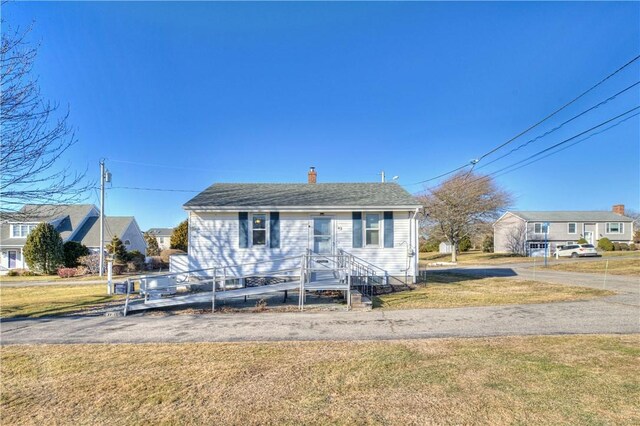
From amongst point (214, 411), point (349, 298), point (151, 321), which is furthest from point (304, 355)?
point (151, 321)

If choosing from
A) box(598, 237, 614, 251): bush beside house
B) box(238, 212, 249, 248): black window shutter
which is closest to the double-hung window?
box(598, 237, 614, 251): bush beside house

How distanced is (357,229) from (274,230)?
334 cm

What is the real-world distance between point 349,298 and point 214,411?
5.98m

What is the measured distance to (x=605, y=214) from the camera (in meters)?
44.6

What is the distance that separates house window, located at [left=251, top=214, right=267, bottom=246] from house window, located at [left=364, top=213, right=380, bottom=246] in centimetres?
408

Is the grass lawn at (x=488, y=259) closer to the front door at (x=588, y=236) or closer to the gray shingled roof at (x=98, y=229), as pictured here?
the front door at (x=588, y=236)

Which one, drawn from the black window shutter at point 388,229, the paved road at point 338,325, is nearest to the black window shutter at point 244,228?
the paved road at point 338,325

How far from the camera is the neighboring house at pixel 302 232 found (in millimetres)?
13773

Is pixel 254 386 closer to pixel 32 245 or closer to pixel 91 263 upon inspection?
pixel 91 263

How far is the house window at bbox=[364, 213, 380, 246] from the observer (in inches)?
549

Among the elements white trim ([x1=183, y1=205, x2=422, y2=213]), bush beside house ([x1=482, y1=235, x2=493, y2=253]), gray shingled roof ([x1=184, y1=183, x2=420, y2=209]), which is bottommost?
bush beside house ([x1=482, y1=235, x2=493, y2=253])

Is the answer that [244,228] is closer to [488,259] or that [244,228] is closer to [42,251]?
[42,251]

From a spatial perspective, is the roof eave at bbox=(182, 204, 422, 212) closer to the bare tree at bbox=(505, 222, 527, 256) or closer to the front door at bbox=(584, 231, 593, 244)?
the bare tree at bbox=(505, 222, 527, 256)

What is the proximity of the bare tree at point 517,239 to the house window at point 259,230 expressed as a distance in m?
39.2
